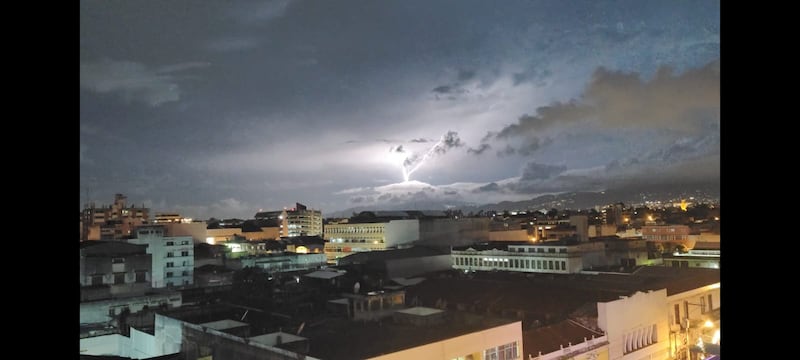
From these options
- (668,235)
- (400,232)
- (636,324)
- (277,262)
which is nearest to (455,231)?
(400,232)

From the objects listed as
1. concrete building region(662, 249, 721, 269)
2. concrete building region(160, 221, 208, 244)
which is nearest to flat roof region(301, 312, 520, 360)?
concrete building region(662, 249, 721, 269)

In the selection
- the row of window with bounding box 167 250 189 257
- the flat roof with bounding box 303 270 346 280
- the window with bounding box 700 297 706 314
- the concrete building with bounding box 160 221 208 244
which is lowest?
the window with bounding box 700 297 706 314

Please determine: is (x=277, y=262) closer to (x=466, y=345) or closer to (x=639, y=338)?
(x=466, y=345)

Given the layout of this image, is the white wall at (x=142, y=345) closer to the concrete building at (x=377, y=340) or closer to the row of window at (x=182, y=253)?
the concrete building at (x=377, y=340)

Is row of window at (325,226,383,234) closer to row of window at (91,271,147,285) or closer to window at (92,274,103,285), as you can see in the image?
row of window at (91,271,147,285)
